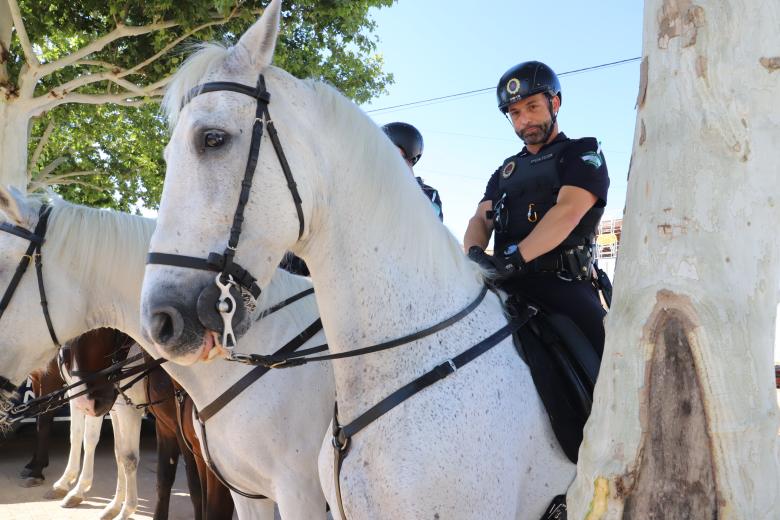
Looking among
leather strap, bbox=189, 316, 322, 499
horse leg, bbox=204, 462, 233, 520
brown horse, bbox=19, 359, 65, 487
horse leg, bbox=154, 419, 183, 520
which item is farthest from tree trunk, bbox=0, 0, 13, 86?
leather strap, bbox=189, 316, 322, 499

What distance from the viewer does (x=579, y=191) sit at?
8.07ft

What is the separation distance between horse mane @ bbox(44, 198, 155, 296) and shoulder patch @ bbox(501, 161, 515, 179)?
1963mm

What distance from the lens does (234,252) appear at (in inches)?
69.0

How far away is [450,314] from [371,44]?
9259 mm

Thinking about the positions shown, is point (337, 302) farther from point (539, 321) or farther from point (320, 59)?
point (320, 59)

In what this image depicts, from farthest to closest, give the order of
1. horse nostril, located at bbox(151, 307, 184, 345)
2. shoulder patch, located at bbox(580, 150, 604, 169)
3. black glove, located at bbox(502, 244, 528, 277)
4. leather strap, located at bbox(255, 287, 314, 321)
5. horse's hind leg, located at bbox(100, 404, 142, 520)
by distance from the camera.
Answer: horse's hind leg, located at bbox(100, 404, 142, 520)
leather strap, located at bbox(255, 287, 314, 321)
shoulder patch, located at bbox(580, 150, 604, 169)
black glove, located at bbox(502, 244, 528, 277)
horse nostril, located at bbox(151, 307, 184, 345)

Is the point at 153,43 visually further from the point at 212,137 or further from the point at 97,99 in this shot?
the point at 212,137

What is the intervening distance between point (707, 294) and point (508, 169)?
1656mm

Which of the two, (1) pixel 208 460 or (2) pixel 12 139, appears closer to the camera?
(1) pixel 208 460

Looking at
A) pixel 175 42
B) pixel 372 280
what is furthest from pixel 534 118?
pixel 175 42

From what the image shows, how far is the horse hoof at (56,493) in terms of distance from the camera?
6.09m

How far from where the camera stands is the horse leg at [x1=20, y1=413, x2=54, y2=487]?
6.53 m

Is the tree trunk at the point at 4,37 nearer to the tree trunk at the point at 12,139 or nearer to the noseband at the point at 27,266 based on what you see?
the tree trunk at the point at 12,139

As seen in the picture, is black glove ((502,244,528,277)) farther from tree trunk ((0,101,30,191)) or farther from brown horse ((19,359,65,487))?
tree trunk ((0,101,30,191))
